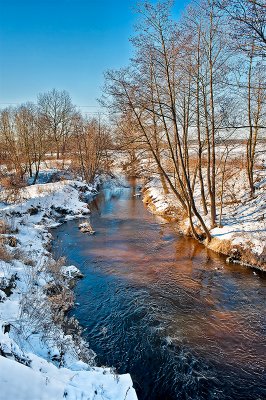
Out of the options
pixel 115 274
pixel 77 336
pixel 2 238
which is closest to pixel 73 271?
pixel 115 274

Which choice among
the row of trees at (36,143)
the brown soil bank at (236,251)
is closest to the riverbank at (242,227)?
the brown soil bank at (236,251)

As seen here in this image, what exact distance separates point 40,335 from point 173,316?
359cm

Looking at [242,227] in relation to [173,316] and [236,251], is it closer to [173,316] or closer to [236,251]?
[236,251]

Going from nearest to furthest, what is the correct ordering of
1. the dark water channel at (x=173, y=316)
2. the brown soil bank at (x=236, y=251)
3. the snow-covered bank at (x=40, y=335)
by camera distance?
1. the snow-covered bank at (x=40, y=335)
2. the dark water channel at (x=173, y=316)
3. the brown soil bank at (x=236, y=251)

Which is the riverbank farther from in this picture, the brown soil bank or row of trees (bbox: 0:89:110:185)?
row of trees (bbox: 0:89:110:185)

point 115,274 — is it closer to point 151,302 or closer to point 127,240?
point 151,302

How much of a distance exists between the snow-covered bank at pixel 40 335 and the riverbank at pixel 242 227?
20.4 ft

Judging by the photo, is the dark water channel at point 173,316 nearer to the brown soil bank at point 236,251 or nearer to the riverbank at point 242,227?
the brown soil bank at point 236,251

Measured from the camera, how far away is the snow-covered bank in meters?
3.31

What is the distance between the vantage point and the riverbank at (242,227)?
36.0 ft

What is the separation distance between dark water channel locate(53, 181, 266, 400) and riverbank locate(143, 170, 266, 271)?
54cm

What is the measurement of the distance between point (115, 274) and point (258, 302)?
15.0 ft

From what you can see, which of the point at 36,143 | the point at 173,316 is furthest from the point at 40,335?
the point at 36,143

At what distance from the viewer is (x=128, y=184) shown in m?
33.4
